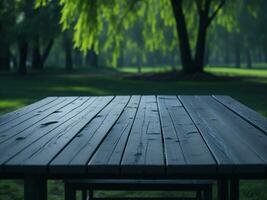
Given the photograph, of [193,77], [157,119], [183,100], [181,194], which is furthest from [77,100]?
[193,77]

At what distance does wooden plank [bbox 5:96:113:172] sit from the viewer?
7.51 feet

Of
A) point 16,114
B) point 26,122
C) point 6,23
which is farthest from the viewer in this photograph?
point 6,23

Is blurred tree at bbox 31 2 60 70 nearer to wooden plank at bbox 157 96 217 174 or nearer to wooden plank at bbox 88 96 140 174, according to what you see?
wooden plank at bbox 157 96 217 174

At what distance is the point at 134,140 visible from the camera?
2889mm

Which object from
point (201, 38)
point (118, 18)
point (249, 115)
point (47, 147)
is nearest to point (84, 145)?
point (47, 147)

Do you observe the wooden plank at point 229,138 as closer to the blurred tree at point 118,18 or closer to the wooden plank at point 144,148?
the wooden plank at point 144,148

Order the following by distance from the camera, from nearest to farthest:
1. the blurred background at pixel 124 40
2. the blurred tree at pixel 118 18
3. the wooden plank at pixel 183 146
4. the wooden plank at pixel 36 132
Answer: the wooden plank at pixel 183 146, the wooden plank at pixel 36 132, the blurred background at pixel 124 40, the blurred tree at pixel 118 18

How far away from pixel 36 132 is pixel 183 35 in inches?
817

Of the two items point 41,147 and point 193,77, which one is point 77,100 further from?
point 193,77

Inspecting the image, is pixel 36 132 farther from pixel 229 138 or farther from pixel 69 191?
pixel 229 138

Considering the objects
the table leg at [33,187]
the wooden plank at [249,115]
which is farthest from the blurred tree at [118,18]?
the table leg at [33,187]

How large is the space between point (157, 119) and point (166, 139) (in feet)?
2.84

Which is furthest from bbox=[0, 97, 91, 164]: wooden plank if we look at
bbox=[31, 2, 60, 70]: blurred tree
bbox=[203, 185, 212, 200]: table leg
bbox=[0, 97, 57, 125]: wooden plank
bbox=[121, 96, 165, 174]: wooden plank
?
bbox=[31, 2, 60, 70]: blurred tree

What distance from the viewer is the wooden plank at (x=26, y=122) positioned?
3.17 meters
